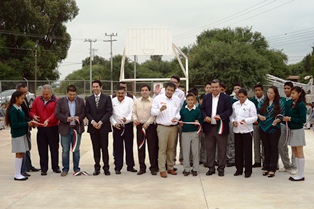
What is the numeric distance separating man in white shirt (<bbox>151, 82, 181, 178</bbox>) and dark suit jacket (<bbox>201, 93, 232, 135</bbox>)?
0.50 metres

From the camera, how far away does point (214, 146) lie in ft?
26.0

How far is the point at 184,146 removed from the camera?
25.6ft

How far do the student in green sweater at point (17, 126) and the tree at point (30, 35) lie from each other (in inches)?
1116

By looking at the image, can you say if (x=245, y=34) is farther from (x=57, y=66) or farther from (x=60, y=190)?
(x=60, y=190)

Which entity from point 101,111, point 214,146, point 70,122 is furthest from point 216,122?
point 70,122

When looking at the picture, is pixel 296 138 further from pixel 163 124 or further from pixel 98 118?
pixel 98 118

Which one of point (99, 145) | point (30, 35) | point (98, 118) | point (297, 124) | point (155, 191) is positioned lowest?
point (155, 191)

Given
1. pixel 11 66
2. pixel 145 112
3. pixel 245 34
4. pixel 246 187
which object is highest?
pixel 245 34

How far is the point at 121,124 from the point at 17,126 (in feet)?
5.90

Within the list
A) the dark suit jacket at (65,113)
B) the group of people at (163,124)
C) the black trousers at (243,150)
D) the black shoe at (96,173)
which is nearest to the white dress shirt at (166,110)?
the group of people at (163,124)

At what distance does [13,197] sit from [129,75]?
4986cm

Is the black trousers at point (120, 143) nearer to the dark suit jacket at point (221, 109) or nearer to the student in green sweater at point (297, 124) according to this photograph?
the dark suit jacket at point (221, 109)

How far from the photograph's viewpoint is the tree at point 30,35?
35.8 meters

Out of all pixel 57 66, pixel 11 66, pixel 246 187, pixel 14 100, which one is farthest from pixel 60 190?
pixel 57 66
